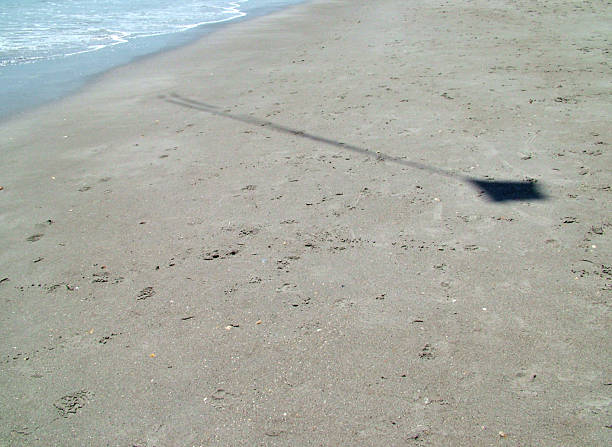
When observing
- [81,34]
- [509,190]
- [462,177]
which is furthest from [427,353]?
[81,34]

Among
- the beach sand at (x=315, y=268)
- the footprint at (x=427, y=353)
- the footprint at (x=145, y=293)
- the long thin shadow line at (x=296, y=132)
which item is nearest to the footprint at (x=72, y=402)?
the beach sand at (x=315, y=268)

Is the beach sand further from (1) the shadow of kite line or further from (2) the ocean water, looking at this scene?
(2) the ocean water

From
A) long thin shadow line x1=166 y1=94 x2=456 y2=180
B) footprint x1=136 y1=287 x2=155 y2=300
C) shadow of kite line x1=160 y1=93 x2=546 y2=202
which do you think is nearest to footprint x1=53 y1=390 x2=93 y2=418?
footprint x1=136 y1=287 x2=155 y2=300

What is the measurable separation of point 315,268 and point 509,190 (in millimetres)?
2424

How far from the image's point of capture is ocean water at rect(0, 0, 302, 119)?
11930 mm

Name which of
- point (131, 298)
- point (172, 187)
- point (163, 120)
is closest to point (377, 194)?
point (172, 187)

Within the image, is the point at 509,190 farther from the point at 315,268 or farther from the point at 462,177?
the point at 315,268

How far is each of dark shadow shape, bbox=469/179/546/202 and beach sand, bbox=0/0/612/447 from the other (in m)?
0.04

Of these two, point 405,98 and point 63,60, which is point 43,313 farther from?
point 63,60

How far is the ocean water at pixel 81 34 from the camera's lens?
11.9m

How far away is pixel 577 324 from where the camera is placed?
3.84m

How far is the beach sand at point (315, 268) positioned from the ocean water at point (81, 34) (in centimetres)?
291

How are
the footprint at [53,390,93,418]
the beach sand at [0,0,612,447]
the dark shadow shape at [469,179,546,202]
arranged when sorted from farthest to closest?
the dark shadow shape at [469,179,546,202]
the footprint at [53,390,93,418]
the beach sand at [0,0,612,447]

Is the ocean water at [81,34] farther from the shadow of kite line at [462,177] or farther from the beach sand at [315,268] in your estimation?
the shadow of kite line at [462,177]
